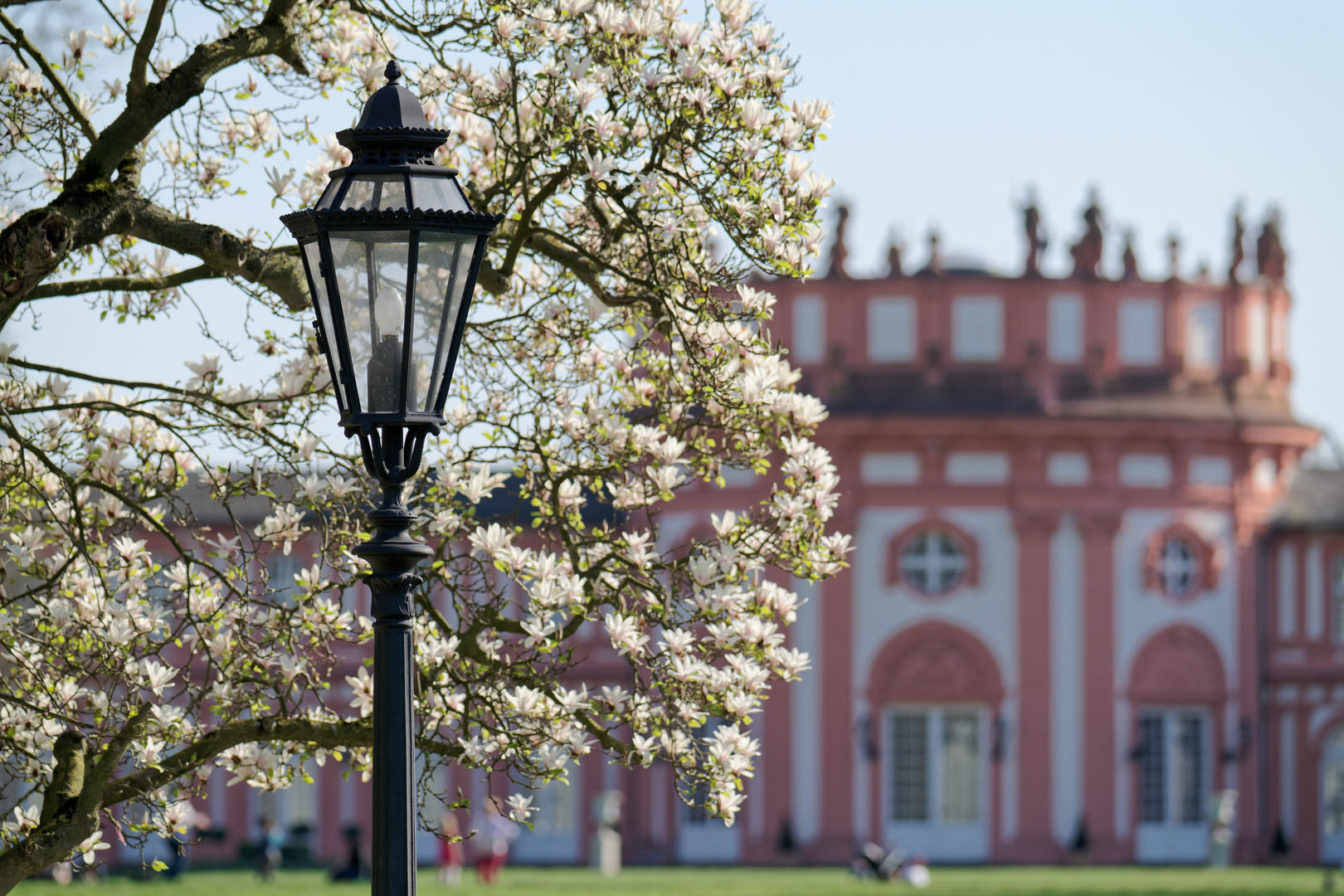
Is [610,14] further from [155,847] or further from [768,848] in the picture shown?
[155,847]

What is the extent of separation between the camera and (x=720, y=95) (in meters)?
8.45

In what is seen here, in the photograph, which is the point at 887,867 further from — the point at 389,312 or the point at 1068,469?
the point at 389,312

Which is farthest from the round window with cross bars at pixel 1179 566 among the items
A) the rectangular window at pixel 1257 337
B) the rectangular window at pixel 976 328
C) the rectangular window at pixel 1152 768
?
the rectangular window at pixel 976 328

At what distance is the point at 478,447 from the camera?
9023 millimetres

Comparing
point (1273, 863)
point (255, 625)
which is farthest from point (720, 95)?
point (1273, 863)

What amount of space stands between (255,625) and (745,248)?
8.19ft

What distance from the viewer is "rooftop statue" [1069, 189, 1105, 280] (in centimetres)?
3522

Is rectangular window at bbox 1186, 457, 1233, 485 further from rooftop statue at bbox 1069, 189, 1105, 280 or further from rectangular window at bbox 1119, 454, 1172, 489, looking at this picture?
rooftop statue at bbox 1069, 189, 1105, 280

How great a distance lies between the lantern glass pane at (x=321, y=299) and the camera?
6.02 m

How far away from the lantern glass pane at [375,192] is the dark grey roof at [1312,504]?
103 feet

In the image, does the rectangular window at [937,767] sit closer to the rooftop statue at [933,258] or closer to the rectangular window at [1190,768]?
the rectangular window at [1190,768]

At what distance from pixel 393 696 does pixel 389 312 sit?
1072mm

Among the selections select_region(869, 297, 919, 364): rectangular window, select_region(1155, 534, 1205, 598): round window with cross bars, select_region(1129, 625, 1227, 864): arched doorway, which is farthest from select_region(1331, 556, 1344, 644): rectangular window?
select_region(869, 297, 919, 364): rectangular window

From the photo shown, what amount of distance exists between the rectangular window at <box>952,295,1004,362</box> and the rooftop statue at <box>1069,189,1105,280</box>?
1497mm
